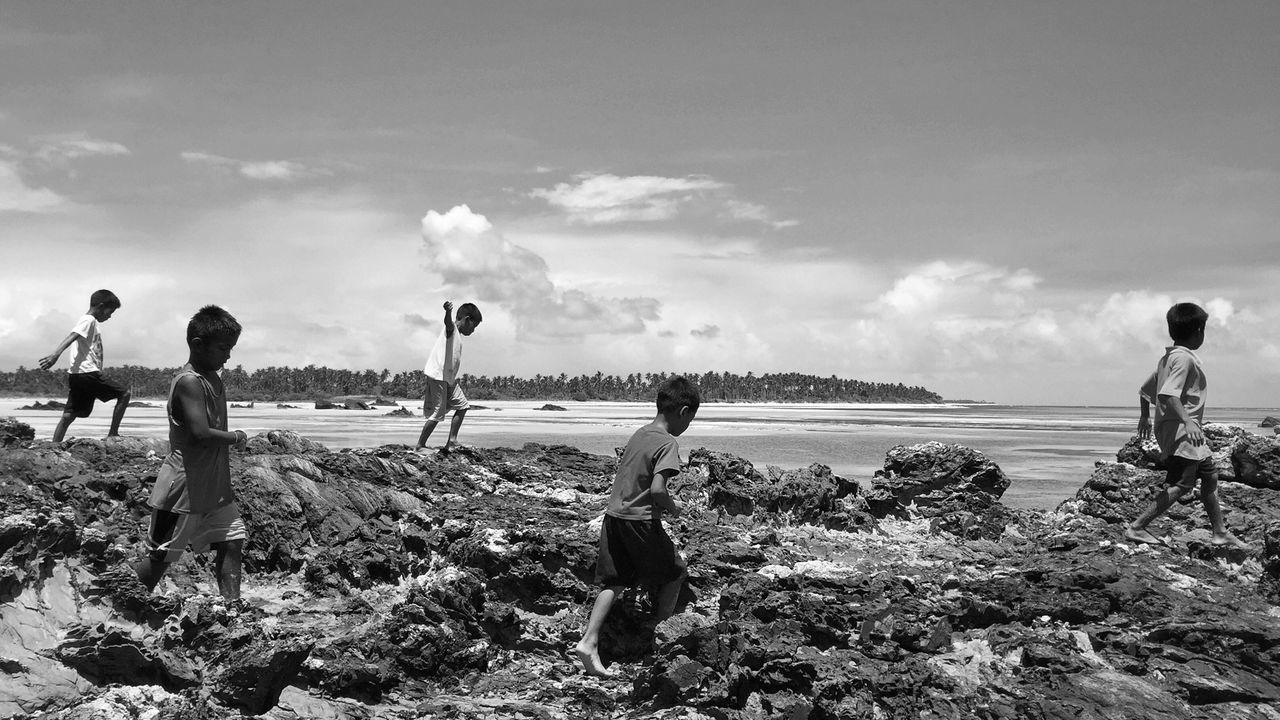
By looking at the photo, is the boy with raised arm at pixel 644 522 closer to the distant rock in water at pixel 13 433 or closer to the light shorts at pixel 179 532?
the light shorts at pixel 179 532

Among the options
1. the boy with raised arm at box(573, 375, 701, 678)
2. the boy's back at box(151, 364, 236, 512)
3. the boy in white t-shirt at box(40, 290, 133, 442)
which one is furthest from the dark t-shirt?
the boy in white t-shirt at box(40, 290, 133, 442)

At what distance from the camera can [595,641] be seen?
4.53 metres

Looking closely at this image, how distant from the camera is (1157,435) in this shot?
21.3ft

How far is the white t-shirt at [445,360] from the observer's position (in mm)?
10289

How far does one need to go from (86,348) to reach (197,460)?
661cm

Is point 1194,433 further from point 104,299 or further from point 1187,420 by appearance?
point 104,299

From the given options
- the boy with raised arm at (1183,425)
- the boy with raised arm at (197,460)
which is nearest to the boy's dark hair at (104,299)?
the boy with raised arm at (197,460)

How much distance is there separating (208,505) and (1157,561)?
584 cm

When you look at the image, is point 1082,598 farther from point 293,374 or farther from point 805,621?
point 293,374

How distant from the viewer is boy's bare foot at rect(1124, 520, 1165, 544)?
6327 millimetres

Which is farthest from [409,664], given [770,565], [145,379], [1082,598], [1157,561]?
[145,379]

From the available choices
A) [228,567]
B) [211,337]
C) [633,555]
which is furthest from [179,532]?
[633,555]

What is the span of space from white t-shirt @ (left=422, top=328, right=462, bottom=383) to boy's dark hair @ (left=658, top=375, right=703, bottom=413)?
5864 mm

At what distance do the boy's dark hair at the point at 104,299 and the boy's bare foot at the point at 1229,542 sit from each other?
1091 centimetres
